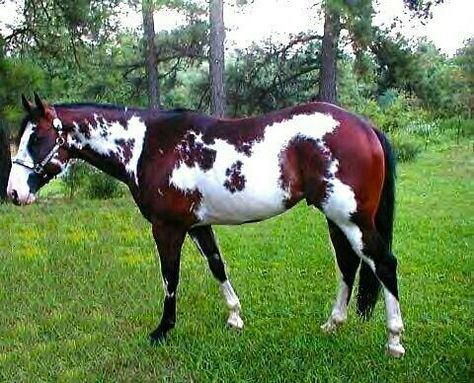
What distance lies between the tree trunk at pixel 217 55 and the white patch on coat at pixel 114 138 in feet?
24.6

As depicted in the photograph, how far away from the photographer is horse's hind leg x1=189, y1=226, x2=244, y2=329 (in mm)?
3793

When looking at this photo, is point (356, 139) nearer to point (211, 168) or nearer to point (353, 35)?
point (211, 168)

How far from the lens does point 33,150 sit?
11.1 ft

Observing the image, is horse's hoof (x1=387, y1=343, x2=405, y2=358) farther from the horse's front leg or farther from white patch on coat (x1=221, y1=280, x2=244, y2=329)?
the horse's front leg

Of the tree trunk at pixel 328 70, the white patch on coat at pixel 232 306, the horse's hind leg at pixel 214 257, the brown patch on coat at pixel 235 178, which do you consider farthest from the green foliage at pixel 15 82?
the tree trunk at pixel 328 70

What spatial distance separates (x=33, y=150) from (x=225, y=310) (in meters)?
1.66

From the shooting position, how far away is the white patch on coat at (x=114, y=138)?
3510 millimetres

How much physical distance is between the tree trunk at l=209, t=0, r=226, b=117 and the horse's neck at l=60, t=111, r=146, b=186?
750 centimetres

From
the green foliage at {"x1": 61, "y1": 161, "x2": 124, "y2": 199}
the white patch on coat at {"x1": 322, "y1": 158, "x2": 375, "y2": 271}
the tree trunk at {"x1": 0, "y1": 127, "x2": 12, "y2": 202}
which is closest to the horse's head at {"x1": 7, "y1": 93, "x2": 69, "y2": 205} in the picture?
the white patch on coat at {"x1": 322, "y1": 158, "x2": 375, "y2": 271}

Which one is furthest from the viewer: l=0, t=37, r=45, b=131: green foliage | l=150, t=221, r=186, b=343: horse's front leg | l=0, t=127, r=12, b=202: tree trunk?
l=0, t=127, r=12, b=202: tree trunk

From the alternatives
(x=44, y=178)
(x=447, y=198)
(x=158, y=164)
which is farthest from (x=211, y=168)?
(x=447, y=198)

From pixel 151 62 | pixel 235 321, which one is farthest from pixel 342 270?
pixel 151 62

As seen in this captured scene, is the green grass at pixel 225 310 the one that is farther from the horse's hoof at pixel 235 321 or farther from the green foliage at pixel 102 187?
the green foliage at pixel 102 187

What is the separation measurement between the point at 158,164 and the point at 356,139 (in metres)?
1.08
